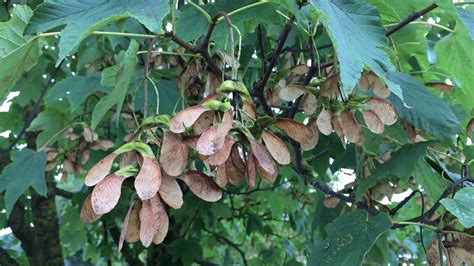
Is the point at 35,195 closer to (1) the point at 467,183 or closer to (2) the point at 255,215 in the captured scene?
(2) the point at 255,215

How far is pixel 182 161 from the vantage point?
32.9 inches

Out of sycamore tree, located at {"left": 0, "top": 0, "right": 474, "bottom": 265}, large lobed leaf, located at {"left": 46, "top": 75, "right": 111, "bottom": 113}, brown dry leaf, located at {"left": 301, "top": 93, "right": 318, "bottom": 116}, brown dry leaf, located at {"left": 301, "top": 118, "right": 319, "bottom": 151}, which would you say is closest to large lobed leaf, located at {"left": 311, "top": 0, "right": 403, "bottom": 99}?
sycamore tree, located at {"left": 0, "top": 0, "right": 474, "bottom": 265}

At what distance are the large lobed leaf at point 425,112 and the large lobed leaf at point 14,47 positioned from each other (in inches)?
31.1

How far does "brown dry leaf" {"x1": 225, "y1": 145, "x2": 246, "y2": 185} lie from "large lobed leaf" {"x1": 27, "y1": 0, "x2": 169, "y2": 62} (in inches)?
8.8

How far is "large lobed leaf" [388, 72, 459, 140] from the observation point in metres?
1.33

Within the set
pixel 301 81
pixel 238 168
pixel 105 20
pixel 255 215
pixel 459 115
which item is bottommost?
pixel 255 215

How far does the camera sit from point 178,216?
254 cm

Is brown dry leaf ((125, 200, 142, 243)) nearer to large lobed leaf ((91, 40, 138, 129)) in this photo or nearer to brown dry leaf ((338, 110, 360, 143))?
large lobed leaf ((91, 40, 138, 129))

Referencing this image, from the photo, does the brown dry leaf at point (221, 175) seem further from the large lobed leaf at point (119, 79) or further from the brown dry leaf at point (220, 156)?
the large lobed leaf at point (119, 79)

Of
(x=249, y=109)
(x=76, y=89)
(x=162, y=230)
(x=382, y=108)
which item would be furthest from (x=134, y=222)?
(x=76, y=89)

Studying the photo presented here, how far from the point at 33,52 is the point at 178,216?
1.56m

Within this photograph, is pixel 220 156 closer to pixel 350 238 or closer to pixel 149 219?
pixel 149 219

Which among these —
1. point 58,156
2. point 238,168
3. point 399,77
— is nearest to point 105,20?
point 238,168

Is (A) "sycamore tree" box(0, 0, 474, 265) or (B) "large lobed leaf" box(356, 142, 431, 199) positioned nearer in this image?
(A) "sycamore tree" box(0, 0, 474, 265)
